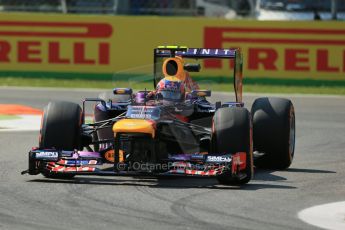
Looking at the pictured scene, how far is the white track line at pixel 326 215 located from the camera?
8602 mm

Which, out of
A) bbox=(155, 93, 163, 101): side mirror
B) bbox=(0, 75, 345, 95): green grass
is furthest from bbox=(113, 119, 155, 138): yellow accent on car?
bbox=(0, 75, 345, 95): green grass

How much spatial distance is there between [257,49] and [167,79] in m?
11.9

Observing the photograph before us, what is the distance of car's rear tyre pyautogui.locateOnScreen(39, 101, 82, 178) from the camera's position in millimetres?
11141

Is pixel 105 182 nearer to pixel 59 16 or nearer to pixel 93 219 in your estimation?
pixel 93 219

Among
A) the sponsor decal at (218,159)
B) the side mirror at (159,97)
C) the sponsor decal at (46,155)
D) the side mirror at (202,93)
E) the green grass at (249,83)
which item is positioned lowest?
the green grass at (249,83)

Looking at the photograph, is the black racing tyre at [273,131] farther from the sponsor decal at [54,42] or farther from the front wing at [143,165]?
the sponsor decal at [54,42]

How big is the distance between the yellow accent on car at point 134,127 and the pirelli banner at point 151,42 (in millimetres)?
13283

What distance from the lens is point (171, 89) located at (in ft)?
40.1

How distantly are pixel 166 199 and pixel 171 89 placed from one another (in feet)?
8.72

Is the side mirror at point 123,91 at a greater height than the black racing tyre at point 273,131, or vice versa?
the side mirror at point 123,91

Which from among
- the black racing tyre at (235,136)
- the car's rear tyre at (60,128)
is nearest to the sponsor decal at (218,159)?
the black racing tyre at (235,136)

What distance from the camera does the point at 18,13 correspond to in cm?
2488

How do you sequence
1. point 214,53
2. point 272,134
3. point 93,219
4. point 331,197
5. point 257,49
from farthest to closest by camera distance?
point 257,49 < point 214,53 < point 272,134 < point 331,197 < point 93,219

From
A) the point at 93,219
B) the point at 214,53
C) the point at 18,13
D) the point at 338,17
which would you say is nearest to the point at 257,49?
the point at 338,17
